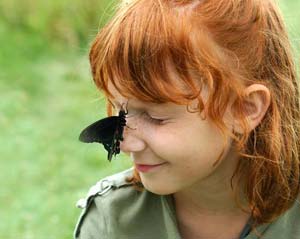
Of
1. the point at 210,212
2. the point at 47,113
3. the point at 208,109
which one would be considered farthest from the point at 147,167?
the point at 47,113

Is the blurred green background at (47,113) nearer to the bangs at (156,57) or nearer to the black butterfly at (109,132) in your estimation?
the bangs at (156,57)

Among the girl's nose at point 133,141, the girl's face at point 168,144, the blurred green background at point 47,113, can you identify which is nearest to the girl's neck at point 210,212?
the girl's face at point 168,144

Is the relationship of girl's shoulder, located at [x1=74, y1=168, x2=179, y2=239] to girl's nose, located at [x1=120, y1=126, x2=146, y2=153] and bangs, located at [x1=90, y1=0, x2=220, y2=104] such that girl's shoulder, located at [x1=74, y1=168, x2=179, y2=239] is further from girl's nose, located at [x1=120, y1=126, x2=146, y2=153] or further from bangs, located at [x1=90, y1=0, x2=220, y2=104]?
bangs, located at [x1=90, y1=0, x2=220, y2=104]

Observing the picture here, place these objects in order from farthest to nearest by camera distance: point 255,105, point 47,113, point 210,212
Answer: point 47,113 → point 210,212 → point 255,105

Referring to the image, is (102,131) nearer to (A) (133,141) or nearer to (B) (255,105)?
(A) (133,141)

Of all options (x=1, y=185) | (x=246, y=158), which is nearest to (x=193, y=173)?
(x=246, y=158)
